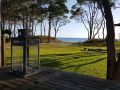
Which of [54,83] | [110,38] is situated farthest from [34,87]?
[110,38]

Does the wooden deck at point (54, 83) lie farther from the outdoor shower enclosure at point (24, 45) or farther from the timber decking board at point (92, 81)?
the outdoor shower enclosure at point (24, 45)

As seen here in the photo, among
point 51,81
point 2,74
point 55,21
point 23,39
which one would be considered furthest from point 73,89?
point 55,21

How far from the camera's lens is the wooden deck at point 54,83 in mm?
4590

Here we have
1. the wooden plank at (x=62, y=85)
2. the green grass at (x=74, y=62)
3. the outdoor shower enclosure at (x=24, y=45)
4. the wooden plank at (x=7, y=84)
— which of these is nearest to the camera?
the wooden plank at (x=62, y=85)

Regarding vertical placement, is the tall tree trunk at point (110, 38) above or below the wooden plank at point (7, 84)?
above

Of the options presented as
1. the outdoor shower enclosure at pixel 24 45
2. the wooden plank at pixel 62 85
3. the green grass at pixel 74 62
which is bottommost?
the green grass at pixel 74 62

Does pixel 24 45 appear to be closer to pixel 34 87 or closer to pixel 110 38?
pixel 34 87

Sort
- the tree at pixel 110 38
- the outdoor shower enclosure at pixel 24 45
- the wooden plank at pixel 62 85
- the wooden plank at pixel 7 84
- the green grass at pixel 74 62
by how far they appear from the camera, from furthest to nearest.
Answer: the tree at pixel 110 38 → the green grass at pixel 74 62 → the outdoor shower enclosure at pixel 24 45 → the wooden plank at pixel 7 84 → the wooden plank at pixel 62 85

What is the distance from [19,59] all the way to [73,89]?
82.0 inches

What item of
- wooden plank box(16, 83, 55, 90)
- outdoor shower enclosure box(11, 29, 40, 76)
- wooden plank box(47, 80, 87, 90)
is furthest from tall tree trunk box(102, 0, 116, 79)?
wooden plank box(16, 83, 55, 90)

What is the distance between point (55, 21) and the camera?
2125 inches

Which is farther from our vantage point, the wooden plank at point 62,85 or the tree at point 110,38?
the tree at point 110,38

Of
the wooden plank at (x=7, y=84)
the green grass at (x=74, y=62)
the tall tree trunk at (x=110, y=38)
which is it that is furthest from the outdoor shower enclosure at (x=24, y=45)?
the tall tree trunk at (x=110, y=38)

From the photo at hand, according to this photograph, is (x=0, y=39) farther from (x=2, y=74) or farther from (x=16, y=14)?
(x=16, y=14)
